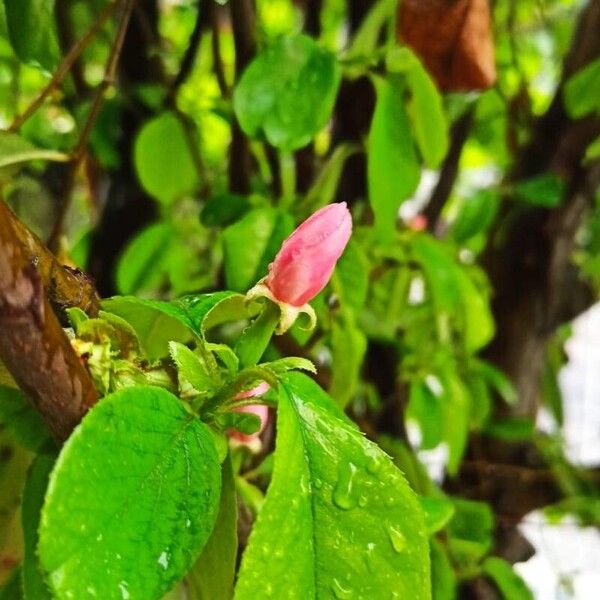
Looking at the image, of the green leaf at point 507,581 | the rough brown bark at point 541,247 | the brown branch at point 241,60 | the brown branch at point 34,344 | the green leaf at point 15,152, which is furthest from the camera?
the rough brown bark at point 541,247

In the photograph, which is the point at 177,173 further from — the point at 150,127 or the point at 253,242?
the point at 253,242

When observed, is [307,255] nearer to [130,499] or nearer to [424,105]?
[130,499]

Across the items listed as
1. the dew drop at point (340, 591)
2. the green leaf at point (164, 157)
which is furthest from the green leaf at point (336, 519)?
the green leaf at point (164, 157)

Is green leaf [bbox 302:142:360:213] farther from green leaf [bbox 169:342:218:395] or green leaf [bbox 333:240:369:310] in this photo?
green leaf [bbox 169:342:218:395]

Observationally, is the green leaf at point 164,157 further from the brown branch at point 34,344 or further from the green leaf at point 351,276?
the brown branch at point 34,344

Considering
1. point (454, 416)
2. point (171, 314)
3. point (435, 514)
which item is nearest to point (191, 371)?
point (171, 314)

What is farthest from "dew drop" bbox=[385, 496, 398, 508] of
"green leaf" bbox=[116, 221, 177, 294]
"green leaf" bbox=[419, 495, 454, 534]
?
"green leaf" bbox=[116, 221, 177, 294]

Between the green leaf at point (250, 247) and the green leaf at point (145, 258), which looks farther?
the green leaf at point (145, 258)
